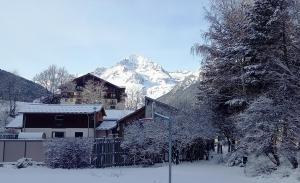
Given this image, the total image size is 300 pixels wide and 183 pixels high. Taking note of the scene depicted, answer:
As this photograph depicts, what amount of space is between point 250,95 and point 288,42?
4.53 meters

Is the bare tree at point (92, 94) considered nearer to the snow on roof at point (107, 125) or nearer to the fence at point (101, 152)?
the snow on roof at point (107, 125)

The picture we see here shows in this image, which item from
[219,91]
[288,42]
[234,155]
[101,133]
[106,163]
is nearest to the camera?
[288,42]

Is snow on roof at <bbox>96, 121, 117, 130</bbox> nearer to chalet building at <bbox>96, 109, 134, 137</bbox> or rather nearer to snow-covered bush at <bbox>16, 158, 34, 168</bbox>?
chalet building at <bbox>96, 109, 134, 137</bbox>

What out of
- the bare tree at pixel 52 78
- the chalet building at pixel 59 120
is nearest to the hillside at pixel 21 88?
the bare tree at pixel 52 78

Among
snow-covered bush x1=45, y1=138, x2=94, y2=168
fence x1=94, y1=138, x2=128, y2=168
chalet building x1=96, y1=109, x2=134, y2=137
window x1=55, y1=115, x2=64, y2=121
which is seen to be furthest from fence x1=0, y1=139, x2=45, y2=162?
window x1=55, y1=115, x2=64, y2=121

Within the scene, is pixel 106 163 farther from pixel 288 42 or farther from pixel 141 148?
pixel 288 42

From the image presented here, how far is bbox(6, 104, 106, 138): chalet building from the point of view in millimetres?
58344

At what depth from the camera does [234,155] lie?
1127 inches

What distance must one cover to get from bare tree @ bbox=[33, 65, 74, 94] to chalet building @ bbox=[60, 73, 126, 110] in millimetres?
3469

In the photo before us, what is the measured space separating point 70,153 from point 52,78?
260 ft

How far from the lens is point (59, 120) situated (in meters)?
59.3

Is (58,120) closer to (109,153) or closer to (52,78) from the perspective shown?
(109,153)

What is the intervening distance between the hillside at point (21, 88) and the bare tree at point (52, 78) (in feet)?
5.76

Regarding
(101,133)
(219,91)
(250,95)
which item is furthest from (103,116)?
(250,95)
